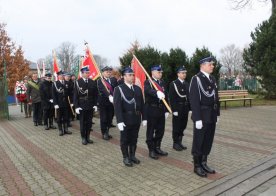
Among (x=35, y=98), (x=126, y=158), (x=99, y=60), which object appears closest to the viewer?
(x=126, y=158)

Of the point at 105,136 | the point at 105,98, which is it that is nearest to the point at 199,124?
the point at 105,136

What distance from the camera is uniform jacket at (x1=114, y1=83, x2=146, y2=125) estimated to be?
5.79m

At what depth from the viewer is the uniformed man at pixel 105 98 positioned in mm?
8500

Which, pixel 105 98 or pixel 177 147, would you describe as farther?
pixel 105 98

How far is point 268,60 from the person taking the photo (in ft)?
56.1

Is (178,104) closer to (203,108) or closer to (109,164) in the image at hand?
(203,108)

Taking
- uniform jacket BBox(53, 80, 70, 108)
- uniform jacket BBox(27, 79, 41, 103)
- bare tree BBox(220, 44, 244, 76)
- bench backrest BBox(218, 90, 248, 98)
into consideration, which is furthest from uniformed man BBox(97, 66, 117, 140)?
bare tree BBox(220, 44, 244, 76)

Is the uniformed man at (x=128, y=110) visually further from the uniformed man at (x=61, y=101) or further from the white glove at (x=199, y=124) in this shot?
the uniformed man at (x=61, y=101)

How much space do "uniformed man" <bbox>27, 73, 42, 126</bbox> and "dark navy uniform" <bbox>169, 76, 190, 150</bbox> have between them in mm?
6326

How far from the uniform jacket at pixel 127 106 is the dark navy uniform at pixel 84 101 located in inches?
87.5

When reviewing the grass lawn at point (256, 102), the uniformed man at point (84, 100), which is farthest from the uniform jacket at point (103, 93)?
the grass lawn at point (256, 102)

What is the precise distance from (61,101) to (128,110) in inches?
155

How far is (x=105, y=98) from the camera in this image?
868 centimetres

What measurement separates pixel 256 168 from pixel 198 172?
1.18m
